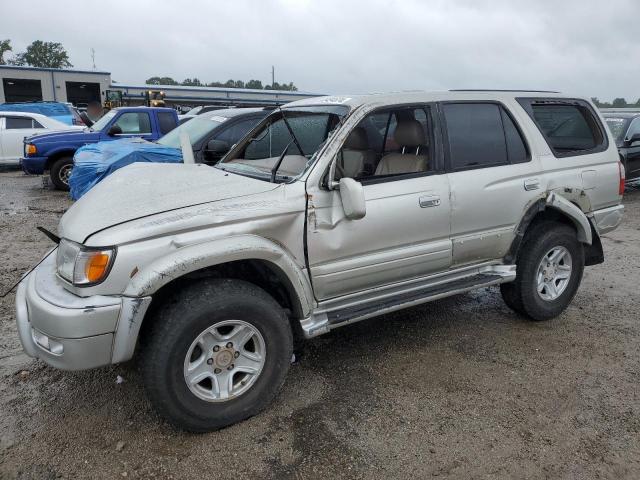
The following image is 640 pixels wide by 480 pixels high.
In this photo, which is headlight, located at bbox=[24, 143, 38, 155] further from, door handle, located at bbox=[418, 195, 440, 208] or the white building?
the white building

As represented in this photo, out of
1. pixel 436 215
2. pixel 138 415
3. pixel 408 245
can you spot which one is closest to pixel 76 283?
pixel 138 415

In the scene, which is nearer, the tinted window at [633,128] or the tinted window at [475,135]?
the tinted window at [475,135]

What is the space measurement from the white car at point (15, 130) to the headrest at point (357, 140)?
11843mm

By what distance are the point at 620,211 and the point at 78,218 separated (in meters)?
4.40

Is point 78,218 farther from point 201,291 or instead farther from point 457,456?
point 457,456

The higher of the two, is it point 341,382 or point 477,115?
point 477,115

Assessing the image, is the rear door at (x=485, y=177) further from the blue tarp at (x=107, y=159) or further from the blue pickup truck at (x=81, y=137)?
the blue pickup truck at (x=81, y=137)

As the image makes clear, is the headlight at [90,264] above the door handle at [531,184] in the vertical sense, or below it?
below

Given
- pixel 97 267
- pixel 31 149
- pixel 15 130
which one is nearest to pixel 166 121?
pixel 31 149

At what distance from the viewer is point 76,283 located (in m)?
2.56

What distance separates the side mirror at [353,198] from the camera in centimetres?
295

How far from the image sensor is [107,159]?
6.74 meters

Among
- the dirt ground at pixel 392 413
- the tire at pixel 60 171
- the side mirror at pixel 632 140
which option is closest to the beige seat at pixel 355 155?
the dirt ground at pixel 392 413

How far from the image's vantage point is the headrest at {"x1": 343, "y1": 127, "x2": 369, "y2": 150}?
3.43 meters
